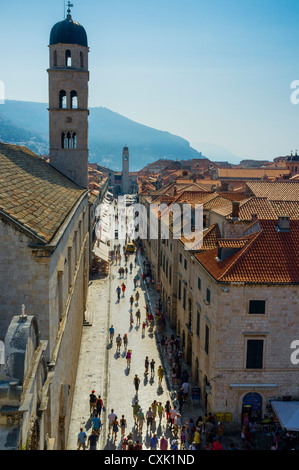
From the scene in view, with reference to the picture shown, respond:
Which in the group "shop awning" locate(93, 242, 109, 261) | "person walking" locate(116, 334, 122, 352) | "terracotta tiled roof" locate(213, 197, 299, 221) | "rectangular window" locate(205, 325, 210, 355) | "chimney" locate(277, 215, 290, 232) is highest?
"terracotta tiled roof" locate(213, 197, 299, 221)

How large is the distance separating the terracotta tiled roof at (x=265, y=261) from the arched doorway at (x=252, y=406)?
5.42 m

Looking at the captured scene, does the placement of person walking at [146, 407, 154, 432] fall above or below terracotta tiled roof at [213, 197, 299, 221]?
below

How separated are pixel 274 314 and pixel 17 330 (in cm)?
1405

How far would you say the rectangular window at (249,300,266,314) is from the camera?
21.5 metres

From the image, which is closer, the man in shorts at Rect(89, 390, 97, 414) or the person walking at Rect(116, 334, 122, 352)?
the man in shorts at Rect(89, 390, 97, 414)

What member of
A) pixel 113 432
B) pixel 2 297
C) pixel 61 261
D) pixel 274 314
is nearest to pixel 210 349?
pixel 274 314

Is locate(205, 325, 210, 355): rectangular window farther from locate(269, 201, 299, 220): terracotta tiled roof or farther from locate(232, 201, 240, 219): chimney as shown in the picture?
locate(269, 201, 299, 220): terracotta tiled roof

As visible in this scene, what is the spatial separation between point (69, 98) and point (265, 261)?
25.7 m

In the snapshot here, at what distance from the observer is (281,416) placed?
2077 cm

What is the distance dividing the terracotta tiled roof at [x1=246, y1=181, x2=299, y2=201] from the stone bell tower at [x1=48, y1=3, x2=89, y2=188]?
14.8 metres

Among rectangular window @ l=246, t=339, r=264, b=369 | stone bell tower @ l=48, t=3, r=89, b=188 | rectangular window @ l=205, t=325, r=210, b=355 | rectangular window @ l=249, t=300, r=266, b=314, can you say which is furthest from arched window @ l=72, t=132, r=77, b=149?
rectangular window @ l=246, t=339, r=264, b=369

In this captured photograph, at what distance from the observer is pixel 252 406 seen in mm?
22141

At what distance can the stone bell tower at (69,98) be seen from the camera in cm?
3953

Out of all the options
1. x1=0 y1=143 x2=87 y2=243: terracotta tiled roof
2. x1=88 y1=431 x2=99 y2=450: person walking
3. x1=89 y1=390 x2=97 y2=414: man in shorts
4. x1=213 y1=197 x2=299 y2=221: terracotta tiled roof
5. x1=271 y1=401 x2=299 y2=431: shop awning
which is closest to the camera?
x1=0 y1=143 x2=87 y2=243: terracotta tiled roof
